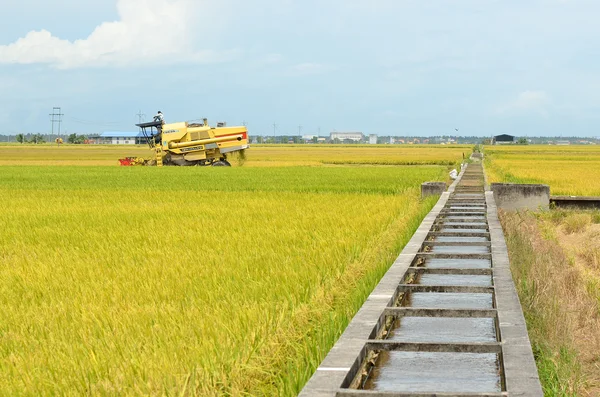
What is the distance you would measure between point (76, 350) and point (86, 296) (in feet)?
5.02

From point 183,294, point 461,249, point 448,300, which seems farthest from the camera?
point 461,249

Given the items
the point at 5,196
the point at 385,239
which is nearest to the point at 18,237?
the point at 385,239

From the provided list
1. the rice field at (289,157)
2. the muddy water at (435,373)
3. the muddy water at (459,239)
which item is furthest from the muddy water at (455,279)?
the rice field at (289,157)

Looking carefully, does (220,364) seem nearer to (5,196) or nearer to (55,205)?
(55,205)

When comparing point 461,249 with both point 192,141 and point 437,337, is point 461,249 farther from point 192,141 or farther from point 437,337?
point 192,141

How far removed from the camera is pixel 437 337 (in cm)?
481

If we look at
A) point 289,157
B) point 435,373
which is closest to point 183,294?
point 435,373

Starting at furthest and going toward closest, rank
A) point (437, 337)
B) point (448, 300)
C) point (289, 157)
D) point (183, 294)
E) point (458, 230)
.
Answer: point (289, 157) < point (458, 230) < point (448, 300) < point (183, 294) < point (437, 337)

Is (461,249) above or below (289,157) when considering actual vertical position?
above

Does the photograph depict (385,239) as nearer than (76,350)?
No

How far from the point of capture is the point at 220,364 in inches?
143

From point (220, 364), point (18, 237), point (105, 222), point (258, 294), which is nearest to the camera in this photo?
point (220, 364)

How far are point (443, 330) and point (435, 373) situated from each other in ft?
3.25

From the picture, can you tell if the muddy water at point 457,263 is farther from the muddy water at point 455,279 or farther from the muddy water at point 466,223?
the muddy water at point 466,223
